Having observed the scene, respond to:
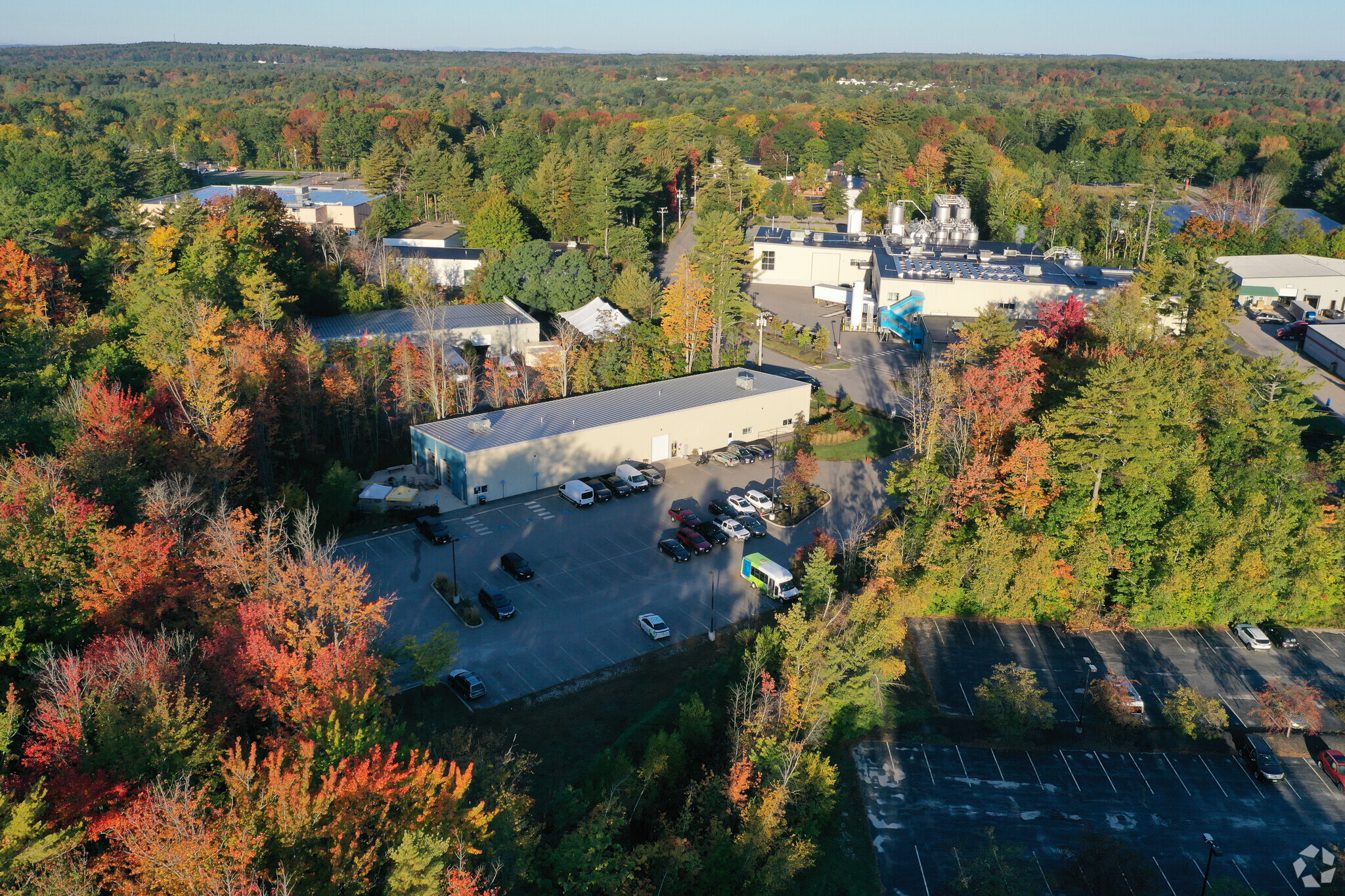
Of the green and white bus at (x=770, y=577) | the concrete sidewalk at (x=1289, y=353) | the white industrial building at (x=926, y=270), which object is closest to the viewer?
the green and white bus at (x=770, y=577)

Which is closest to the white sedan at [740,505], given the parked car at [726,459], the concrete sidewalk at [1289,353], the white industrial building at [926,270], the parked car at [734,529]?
the parked car at [734,529]

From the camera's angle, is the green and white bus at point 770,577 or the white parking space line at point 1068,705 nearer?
the white parking space line at point 1068,705

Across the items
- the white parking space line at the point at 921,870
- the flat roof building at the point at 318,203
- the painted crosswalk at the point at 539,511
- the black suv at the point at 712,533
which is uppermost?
the flat roof building at the point at 318,203

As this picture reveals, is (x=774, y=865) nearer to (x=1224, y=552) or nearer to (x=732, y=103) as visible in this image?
(x=1224, y=552)

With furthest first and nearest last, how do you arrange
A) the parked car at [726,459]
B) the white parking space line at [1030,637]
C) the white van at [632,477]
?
the parked car at [726,459], the white van at [632,477], the white parking space line at [1030,637]

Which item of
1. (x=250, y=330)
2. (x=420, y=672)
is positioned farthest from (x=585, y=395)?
(x=420, y=672)

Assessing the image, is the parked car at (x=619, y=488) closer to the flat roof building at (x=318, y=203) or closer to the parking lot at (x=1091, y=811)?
the parking lot at (x=1091, y=811)

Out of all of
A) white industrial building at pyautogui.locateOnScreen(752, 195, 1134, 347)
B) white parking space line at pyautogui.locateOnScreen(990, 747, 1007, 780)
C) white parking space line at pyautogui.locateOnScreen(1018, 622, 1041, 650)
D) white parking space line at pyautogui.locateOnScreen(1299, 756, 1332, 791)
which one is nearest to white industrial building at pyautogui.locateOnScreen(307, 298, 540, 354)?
white industrial building at pyautogui.locateOnScreen(752, 195, 1134, 347)
